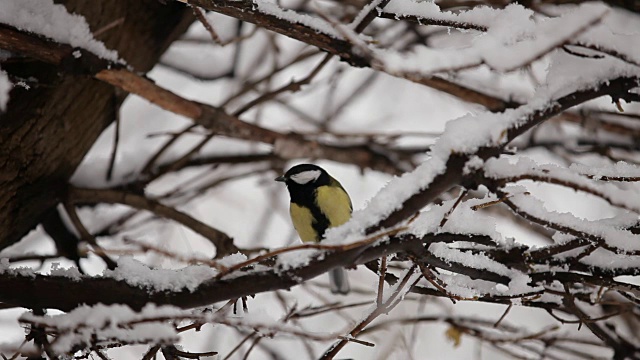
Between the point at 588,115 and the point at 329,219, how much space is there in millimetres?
1462

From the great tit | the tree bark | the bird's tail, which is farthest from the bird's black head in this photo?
the tree bark

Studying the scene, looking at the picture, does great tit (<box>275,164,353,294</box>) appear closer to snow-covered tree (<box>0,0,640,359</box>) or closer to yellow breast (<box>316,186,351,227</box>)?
yellow breast (<box>316,186,351,227</box>)

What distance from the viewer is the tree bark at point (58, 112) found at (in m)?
1.88

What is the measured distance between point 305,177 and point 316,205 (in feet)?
0.54

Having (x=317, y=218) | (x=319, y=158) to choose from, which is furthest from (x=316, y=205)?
(x=319, y=158)

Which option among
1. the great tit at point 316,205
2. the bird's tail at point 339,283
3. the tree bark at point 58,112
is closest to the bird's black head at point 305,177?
the great tit at point 316,205

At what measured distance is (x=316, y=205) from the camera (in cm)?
276

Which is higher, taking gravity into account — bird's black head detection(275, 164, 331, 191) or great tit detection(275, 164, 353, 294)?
bird's black head detection(275, 164, 331, 191)

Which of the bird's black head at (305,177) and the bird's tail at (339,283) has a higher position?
the bird's black head at (305,177)

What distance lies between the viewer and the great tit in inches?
107

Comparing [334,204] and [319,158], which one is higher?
[319,158]

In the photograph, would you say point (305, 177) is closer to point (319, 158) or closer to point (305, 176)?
point (305, 176)

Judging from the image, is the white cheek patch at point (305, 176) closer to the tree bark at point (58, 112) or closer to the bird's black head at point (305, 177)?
the bird's black head at point (305, 177)

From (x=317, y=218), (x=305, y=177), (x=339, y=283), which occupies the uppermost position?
(x=305, y=177)
